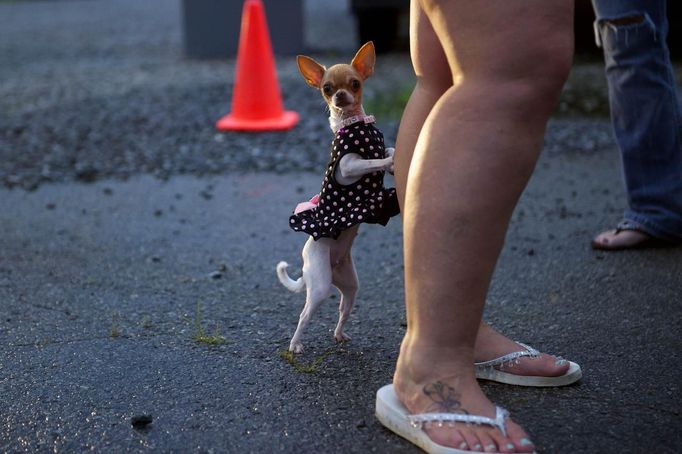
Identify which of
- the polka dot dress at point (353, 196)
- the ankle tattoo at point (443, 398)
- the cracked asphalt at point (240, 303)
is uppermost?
the polka dot dress at point (353, 196)

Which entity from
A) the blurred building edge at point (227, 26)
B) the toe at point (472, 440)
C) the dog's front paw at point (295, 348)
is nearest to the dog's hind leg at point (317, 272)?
the dog's front paw at point (295, 348)

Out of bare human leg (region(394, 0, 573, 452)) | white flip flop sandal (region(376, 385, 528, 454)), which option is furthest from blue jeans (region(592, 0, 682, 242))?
white flip flop sandal (region(376, 385, 528, 454))

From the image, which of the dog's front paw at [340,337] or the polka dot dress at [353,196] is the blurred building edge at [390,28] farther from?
the polka dot dress at [353,196]

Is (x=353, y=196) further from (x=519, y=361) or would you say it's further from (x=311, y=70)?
(x=519, y=361)

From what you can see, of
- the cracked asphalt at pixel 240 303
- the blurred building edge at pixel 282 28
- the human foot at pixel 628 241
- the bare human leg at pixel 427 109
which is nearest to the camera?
the cracked asphalt at pixel 240 303

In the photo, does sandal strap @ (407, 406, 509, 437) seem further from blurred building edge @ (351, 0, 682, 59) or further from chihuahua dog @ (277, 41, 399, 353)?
blurred building edge @ (351, 0, 682, 59)

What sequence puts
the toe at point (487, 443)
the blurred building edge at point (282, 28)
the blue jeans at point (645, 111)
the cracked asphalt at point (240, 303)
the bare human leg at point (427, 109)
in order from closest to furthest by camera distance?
the toe at point (487, 443), the cracked asphalt at point (240, 303), the bare human leg at point (427, 109), the blue jeans at point (645, 111), the blurred building edge at point (282, 28)

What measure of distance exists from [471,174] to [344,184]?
0.50 meters

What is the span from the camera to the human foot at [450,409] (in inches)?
68.8

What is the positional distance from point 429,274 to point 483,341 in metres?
0.46

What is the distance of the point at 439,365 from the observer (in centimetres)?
183

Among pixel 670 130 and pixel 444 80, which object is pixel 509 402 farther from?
pixel 670 130

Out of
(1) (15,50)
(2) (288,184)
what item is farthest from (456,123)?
(1) (15,50)

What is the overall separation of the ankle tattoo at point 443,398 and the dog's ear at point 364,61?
85 cm
